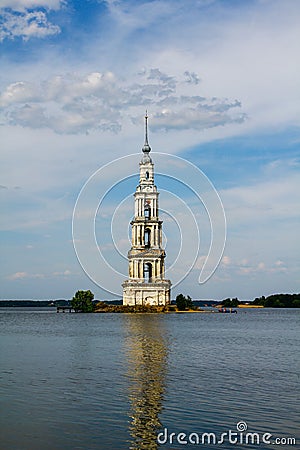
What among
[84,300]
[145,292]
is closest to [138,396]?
[145,292]

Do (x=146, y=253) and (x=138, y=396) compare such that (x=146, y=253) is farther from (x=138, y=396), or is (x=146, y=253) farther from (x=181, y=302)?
(x=138, y=396)

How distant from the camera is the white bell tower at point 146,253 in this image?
13912 cm

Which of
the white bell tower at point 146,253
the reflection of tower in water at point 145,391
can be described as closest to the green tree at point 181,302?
the white bell tower at point 146,253

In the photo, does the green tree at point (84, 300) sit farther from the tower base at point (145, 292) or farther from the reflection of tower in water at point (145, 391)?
the reflection of tower in water at point (145, 391)

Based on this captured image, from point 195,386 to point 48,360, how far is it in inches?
586

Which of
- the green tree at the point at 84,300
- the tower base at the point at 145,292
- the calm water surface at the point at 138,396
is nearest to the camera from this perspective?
the calm water surface at the point at 138,396

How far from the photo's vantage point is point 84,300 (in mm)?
159500

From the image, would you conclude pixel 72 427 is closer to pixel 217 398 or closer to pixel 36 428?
pixel 36 428

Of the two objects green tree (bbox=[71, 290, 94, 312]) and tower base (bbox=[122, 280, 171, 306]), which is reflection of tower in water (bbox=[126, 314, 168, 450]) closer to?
tower base (bbox=[122, 280, 171, 306])

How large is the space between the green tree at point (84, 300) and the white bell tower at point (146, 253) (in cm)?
1966

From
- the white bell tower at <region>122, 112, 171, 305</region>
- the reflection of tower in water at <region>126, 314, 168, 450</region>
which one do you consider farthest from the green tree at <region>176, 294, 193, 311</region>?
the reflection of tower in water at <region>126, 314, 168, 450</region>

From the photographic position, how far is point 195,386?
100ft

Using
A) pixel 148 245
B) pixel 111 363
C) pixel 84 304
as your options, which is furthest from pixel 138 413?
pixel 84 304

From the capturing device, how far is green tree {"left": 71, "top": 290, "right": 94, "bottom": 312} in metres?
158
